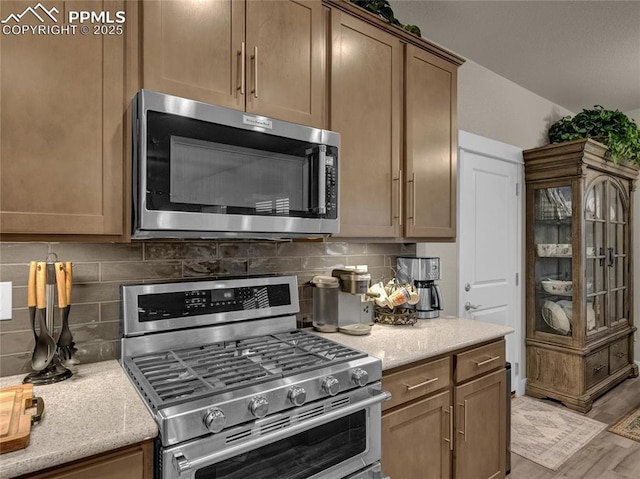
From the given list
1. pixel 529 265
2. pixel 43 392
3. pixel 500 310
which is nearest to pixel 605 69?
pixel 529 265

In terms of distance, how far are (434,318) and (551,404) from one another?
6.03 ft

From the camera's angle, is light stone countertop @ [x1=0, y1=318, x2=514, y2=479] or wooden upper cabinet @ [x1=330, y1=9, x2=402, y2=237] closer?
light stone countertop @ [x1=0, y1=318, x2=514, y2=479]

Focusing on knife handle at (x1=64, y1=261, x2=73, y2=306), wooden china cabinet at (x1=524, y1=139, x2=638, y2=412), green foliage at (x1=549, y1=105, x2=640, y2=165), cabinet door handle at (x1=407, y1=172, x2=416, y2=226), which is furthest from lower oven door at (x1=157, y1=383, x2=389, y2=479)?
green foliage at (x1=549, y1=105, x2=640, y2=165)

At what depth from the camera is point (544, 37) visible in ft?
9.21

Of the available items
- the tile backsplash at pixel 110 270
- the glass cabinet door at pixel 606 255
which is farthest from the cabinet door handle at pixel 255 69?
the glass cabinet door at pixel 606 255

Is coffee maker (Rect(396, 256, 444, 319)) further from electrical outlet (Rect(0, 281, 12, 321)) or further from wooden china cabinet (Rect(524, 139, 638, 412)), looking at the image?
electrical outlet (Rect(0, 281, 12, 321))

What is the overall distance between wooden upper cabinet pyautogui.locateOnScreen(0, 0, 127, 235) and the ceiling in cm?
185

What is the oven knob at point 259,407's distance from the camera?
1.15 m

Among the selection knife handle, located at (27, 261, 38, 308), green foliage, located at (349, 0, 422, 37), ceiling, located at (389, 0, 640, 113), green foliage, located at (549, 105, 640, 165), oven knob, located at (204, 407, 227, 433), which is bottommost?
oven knob, located at (204, 407, 227, 433)

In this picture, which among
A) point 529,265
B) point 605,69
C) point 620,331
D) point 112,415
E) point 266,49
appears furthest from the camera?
point 620,331

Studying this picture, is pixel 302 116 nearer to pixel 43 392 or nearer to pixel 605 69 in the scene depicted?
pixel 43 392

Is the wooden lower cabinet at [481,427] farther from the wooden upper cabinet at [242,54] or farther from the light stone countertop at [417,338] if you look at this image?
the wooden upper cabinet at [242,54]

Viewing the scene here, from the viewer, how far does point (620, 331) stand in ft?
12.7

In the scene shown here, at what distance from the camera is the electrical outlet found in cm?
134
